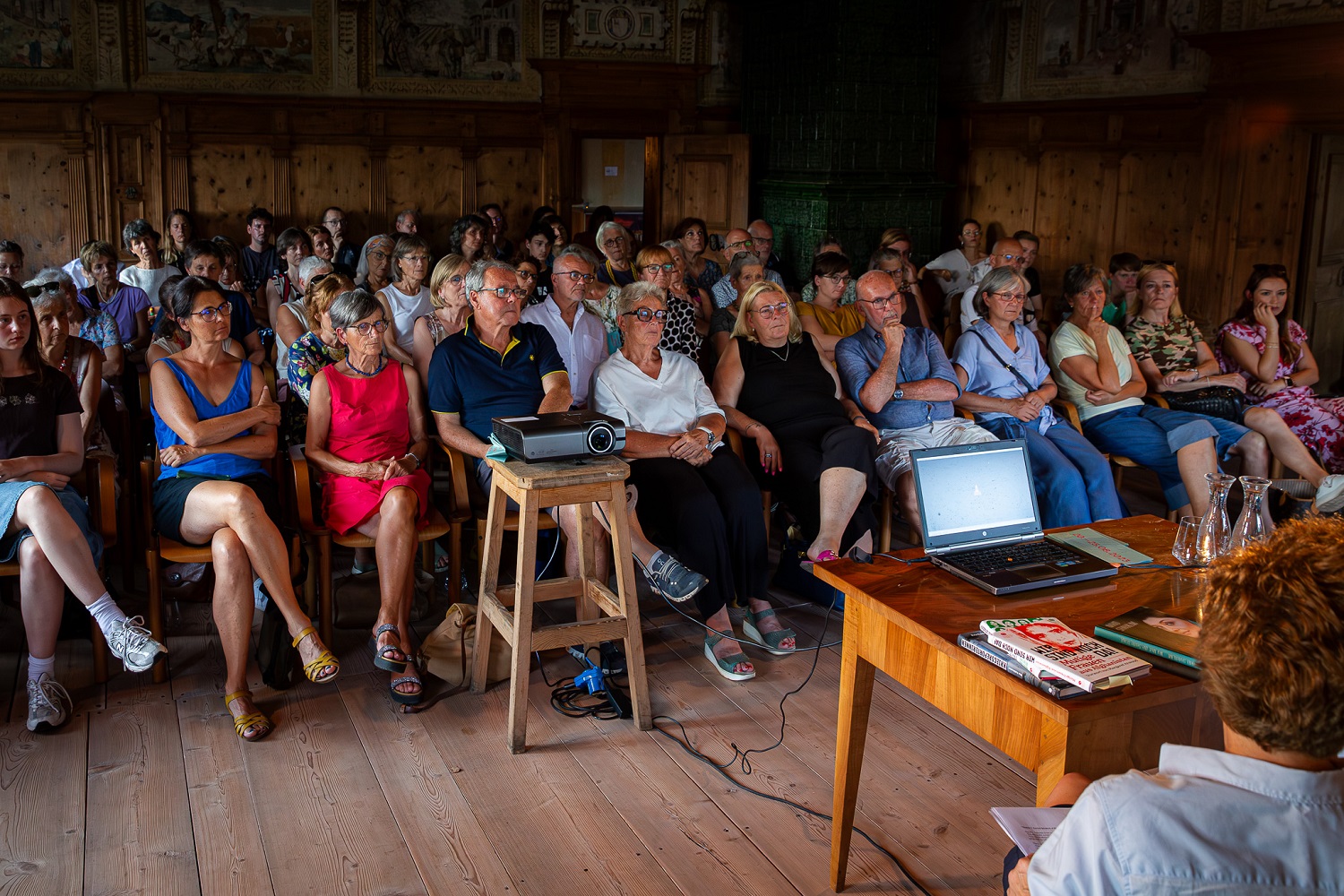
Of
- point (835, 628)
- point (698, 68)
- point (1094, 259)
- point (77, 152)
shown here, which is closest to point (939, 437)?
point (835, 628)

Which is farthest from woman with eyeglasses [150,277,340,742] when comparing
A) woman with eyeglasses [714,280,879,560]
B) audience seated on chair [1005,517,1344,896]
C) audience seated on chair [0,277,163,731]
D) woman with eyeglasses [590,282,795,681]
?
audience seated on chair [1005,517,1344,896]

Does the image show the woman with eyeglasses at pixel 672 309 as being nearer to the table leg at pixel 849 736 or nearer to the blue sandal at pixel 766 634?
the blue sandal at pixel 766 634

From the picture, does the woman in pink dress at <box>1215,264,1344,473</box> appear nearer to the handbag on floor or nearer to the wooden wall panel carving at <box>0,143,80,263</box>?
the handbag on floor

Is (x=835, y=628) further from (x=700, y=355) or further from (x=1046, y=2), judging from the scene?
(x=1046, y=2)

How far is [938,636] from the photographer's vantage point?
221 cm

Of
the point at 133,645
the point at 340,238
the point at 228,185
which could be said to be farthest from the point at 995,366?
the point at 228,185

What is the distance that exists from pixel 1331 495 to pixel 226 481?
3.95m

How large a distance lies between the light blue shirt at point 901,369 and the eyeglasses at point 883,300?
13 centimetres

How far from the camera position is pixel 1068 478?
4344 millimetres

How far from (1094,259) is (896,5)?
2530 mm

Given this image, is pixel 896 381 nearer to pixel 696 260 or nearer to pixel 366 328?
pixel 366 328

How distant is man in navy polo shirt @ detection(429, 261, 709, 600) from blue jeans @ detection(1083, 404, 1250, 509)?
7.33 feet

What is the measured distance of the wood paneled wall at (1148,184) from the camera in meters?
7.26

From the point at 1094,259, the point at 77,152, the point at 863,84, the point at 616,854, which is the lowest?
the point at 616,854
